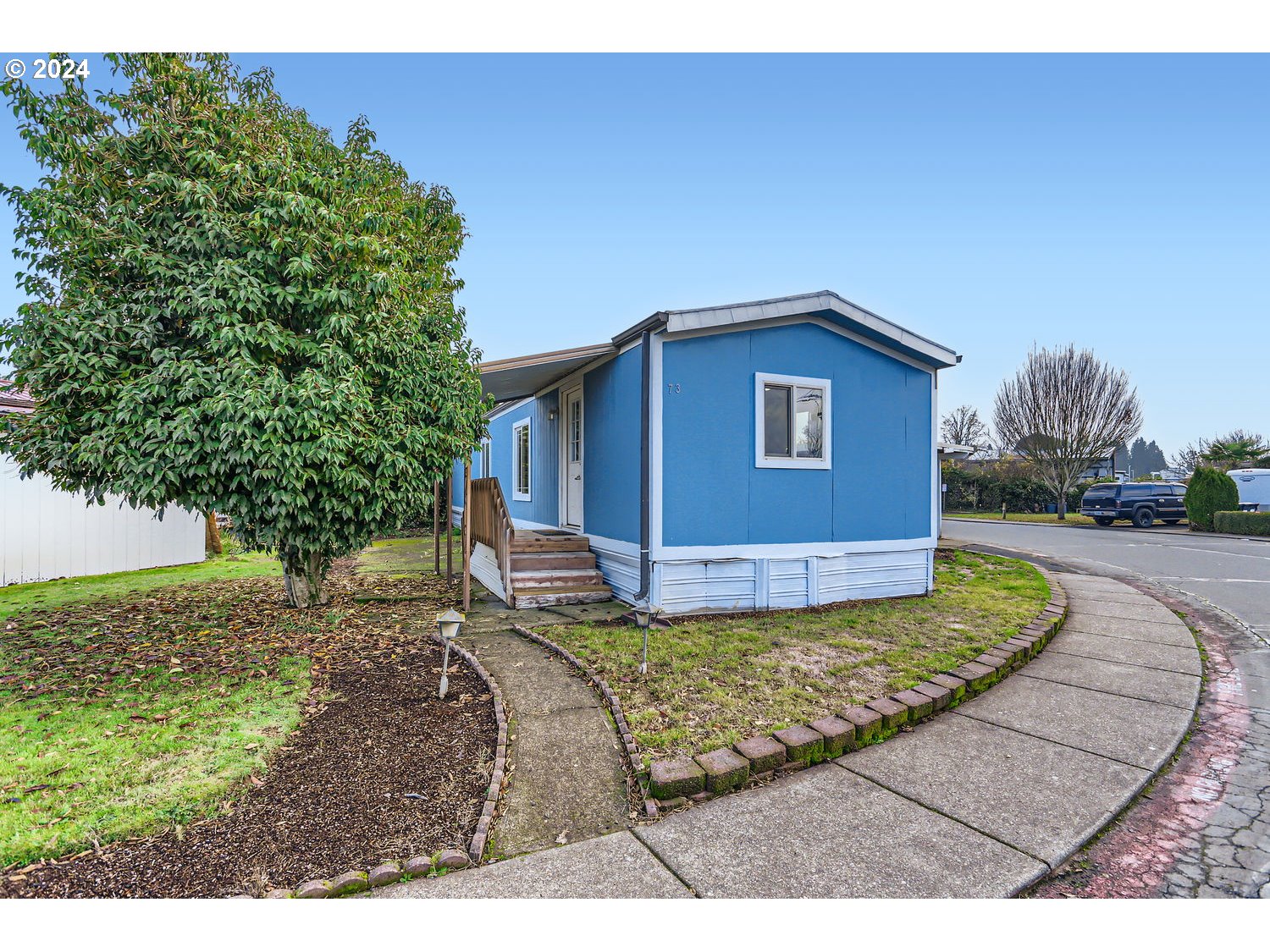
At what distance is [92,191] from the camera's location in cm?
512

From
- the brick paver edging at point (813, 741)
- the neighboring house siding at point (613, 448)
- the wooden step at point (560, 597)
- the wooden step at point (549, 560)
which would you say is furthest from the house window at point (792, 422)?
the brick paver edging at point (813, 741)

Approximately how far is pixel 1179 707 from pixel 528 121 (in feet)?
32.9

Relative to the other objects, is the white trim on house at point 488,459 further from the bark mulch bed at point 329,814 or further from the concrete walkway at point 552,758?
the bark mulch bed at point 329,814

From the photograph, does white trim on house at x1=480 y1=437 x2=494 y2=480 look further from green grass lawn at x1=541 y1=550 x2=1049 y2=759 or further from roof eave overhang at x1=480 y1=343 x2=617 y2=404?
green grass lawn at x1=541 y1=550 x2=1049 y2=759

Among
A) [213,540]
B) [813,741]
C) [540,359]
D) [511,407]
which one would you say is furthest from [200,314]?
[213,540]

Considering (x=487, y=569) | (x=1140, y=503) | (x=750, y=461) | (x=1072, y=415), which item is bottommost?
(x=487, y=569)

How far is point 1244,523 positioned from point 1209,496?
1.37 m

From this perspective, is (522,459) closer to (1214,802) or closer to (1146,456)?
(1214,802)

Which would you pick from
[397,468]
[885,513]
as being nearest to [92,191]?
[397,468]

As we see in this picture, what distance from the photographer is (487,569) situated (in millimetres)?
8461

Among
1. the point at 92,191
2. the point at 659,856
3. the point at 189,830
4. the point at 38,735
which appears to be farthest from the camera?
the point at 92,191

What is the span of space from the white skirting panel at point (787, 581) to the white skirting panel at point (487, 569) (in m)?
2.26
